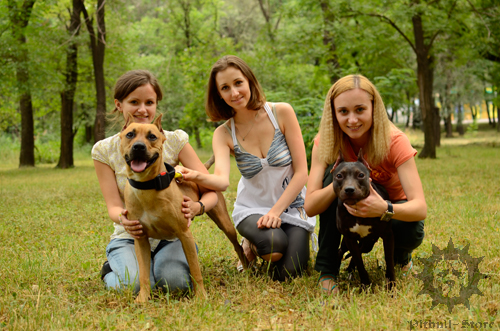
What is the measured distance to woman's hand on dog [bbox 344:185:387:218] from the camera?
287 centimetres

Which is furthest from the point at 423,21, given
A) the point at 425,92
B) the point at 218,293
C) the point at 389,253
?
the point at 218,293

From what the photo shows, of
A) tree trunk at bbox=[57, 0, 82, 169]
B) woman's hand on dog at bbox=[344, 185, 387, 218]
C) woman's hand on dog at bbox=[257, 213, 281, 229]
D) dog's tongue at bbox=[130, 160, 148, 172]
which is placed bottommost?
woman's hand on dog at bbox=[257, 213, 281, 229]

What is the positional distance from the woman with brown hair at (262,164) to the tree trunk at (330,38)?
11556 millimetres

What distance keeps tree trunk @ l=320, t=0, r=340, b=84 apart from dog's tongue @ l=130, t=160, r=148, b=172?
1303 centimetres

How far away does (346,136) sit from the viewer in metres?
3.50

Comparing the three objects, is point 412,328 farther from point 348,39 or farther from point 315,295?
point 348,39

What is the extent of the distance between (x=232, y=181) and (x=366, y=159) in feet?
25.4

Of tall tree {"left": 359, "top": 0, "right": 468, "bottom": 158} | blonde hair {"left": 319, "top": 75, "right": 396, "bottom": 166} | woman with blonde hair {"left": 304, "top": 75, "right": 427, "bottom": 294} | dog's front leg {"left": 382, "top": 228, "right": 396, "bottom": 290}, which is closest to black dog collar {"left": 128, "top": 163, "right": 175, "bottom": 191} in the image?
woman with blonde hair {"left": 304, "top": 75, "right": 427, "bottom": 294}

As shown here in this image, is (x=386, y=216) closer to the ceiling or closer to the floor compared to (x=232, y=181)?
closer to the ceiling

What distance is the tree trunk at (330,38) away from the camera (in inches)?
568

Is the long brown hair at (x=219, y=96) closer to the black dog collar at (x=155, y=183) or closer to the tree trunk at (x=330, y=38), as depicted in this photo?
the black dog collar at (x=155, y=183)

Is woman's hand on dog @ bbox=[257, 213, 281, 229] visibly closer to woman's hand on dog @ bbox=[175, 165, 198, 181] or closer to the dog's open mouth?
woman's hand on dog @ bbox=[175, 165, 198, 181]

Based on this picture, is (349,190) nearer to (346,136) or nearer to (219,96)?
(346,136)

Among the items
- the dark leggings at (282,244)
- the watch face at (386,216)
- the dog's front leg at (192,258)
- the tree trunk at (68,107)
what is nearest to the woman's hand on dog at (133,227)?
the dog's front leg at (192,258)
